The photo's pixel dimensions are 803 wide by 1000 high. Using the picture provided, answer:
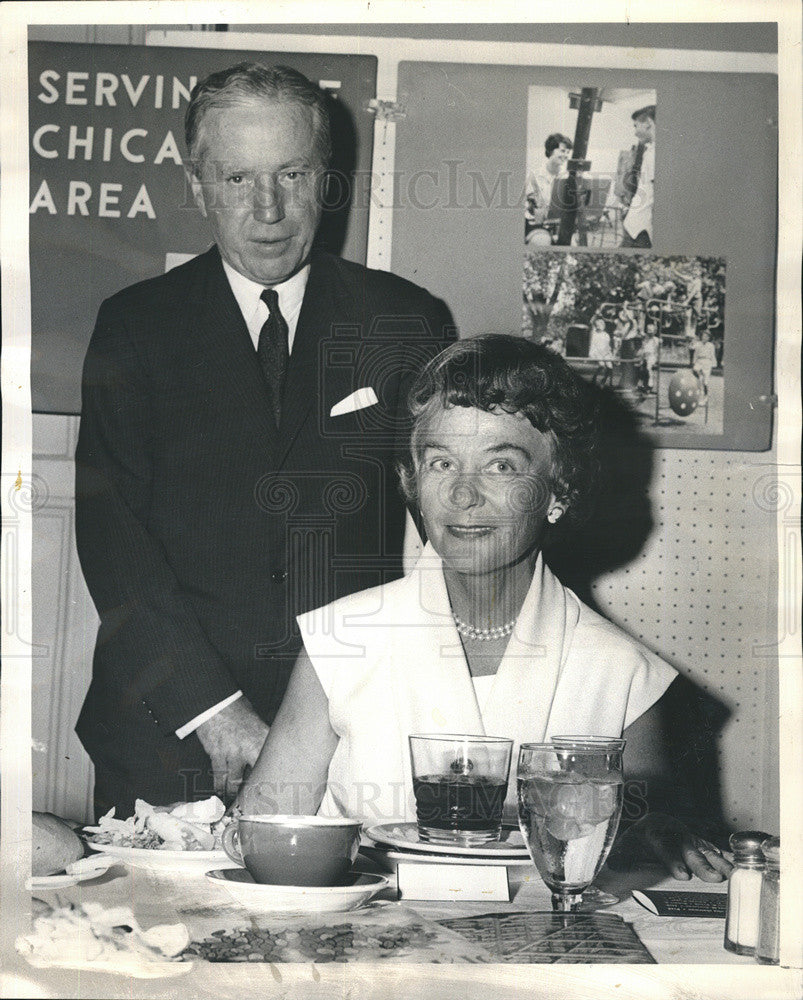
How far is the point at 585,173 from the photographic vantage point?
933 millimetres

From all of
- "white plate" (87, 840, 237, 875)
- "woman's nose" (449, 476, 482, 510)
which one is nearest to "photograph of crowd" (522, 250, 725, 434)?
"woman's nose" (449, 476, 482, 510)

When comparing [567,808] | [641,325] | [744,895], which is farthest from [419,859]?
[641,325]

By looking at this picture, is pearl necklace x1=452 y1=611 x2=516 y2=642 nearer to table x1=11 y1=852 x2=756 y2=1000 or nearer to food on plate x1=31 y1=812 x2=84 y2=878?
table x1=11 y1=852 x2=756 y2=1000

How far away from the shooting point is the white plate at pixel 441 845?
81 centimetres

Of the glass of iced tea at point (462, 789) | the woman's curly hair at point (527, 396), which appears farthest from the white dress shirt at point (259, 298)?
the glass of iced tea at point (462, 789)

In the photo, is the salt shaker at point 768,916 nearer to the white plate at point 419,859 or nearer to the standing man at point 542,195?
the white plate at point 419,859

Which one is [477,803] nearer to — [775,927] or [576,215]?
[775,927]

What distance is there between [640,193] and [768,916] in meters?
0.57

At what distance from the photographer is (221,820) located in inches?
34.3


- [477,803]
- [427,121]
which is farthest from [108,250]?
[477,803]

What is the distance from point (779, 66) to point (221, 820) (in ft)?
2.51

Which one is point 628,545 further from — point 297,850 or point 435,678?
point 297,850

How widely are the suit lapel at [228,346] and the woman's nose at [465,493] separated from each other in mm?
151

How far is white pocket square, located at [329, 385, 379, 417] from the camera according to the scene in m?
0.92
